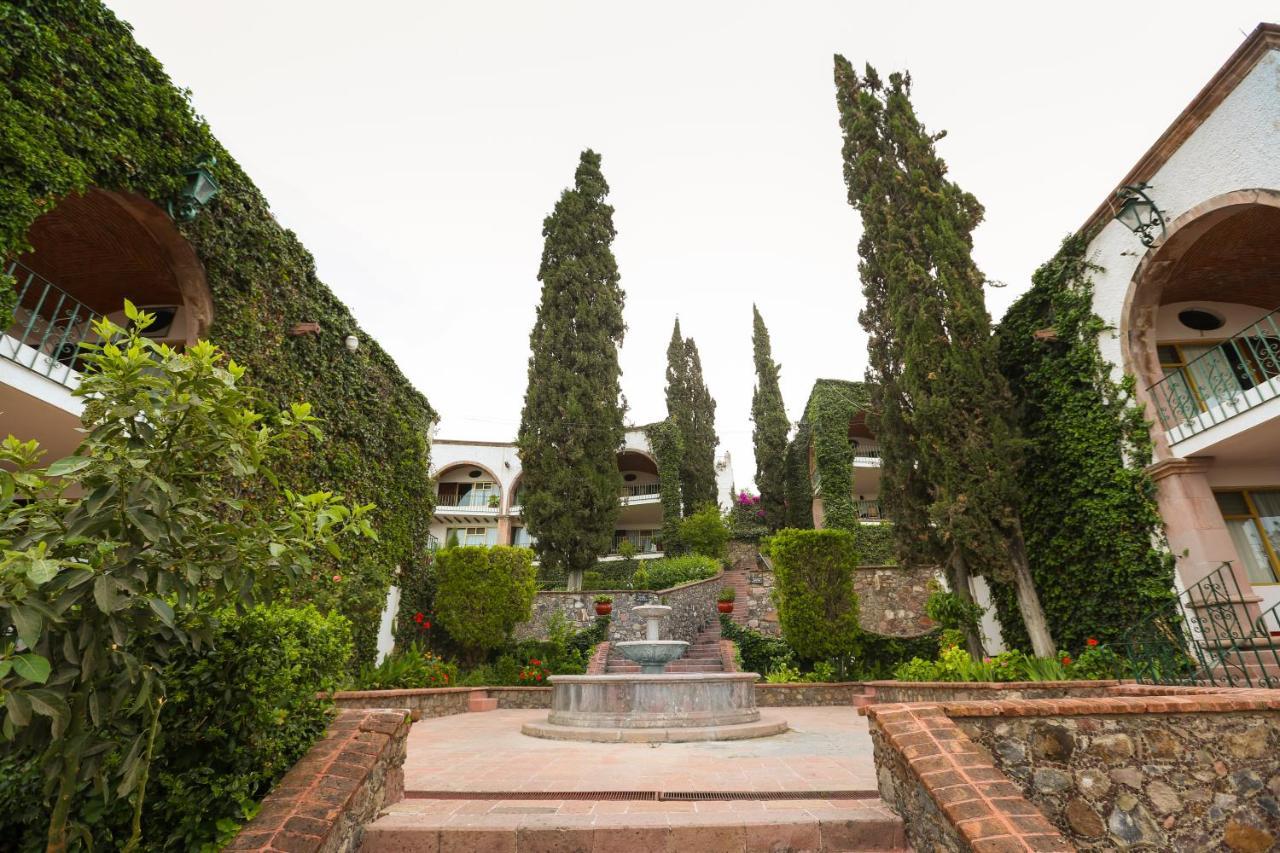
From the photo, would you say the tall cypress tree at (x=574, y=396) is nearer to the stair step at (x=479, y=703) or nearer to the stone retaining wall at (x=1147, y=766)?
the stair step at (x=479, y=703)

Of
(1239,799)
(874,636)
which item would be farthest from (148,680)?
(874,636)

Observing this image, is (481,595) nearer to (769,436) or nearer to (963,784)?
(963,784)

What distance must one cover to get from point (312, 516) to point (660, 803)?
9.68 ft

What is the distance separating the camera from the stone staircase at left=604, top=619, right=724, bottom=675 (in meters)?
13.5

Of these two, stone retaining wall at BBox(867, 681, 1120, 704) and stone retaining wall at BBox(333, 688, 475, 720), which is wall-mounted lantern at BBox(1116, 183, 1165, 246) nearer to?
stone retaining wall at BBox(867, 681, 1120, 704)

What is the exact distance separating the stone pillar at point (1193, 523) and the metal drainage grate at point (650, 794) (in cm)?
780

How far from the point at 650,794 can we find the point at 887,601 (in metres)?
14.5

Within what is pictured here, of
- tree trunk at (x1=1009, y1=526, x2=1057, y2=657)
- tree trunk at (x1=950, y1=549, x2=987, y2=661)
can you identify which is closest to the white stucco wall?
tree trunk at (x1=1009, y1=526, x2=1057, y2=657)

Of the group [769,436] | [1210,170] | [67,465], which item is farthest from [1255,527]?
[769,436]

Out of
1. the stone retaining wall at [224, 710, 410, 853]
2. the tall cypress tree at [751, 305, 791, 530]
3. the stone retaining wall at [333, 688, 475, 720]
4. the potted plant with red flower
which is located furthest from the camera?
the tall cypress tree at [751, 305, 791, 530]

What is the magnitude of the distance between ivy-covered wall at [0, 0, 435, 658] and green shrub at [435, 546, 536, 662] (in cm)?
109

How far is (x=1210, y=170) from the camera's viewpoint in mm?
8609

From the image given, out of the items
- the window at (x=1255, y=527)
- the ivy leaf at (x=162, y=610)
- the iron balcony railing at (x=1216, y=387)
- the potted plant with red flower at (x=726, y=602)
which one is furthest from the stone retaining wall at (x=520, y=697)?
the window at (x=1255, y=527)

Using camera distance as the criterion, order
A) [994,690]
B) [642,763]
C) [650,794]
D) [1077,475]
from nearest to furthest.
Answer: [650,794], [642,763], [994,690], [1077,475]
